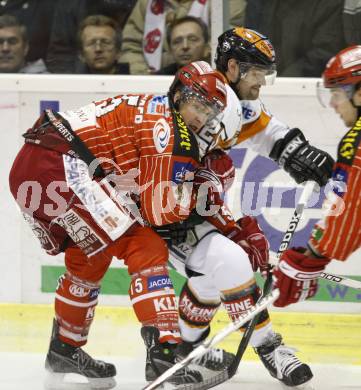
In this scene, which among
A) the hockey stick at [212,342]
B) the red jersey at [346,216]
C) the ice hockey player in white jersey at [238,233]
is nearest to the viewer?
the red jersey at [346,216]

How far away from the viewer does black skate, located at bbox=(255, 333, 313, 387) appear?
3.90 metres

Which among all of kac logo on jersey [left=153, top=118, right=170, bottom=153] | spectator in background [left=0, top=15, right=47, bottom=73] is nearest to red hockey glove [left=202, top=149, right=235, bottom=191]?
kac logo on jersey [left=153, top=118, right=170, bottom=153]

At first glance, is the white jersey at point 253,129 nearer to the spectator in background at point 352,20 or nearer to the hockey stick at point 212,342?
the hockey stick at point 212,342

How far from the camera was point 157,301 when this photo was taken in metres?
3.56

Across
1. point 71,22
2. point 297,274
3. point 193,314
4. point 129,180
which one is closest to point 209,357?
point 193,314

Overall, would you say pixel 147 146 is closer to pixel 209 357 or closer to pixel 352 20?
pixel 209 357

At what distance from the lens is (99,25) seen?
5.16 metres

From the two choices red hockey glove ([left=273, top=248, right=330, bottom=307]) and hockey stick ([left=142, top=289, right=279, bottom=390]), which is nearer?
red hockey glove ([left=273, top=248, right=330, bottom=307])

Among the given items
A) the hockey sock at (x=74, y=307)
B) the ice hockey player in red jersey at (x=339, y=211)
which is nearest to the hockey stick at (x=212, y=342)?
the ice hockey player in red jersey at (x=339, y=211)

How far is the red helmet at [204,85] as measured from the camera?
3664 millimetres

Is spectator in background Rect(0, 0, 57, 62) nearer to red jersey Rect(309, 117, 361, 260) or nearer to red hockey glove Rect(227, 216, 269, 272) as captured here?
red hockey glove Rect(227, 216, 269, 272)

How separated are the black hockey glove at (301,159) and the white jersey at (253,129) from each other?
1.5 inches

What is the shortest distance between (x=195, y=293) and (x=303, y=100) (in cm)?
125

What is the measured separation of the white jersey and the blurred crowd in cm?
79
